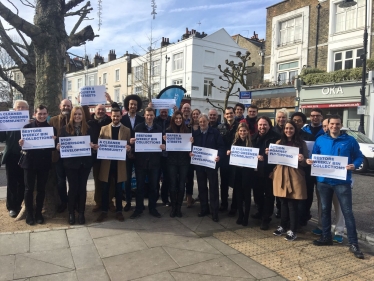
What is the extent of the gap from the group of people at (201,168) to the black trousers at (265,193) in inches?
0.7

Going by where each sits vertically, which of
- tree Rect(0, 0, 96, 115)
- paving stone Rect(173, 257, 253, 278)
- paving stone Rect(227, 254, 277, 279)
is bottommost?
paving stone Rect(227, 254, 277, 279)

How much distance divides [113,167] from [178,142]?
1.29 m

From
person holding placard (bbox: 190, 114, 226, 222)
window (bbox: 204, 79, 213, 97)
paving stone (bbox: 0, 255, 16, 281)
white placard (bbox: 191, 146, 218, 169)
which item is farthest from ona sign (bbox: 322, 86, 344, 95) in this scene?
paving stone (bbox: 0, 255, 16, 281)

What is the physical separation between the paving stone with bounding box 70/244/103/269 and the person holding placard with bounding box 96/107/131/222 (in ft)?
3.68

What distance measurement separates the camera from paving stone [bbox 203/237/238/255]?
451 cm

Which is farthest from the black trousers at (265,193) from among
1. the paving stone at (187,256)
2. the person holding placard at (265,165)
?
the paving stone at (187,256)

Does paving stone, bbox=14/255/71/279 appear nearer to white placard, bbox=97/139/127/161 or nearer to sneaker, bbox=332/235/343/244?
white placard, bbox=97/139/127/161

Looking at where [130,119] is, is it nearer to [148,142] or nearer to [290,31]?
[148,142]

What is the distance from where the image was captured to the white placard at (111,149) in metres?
5.49

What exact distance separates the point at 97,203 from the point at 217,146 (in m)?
2.65

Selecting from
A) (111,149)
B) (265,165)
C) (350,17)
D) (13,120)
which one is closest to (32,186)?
(13,120)

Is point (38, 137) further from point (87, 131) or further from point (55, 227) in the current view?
point (55, 227)

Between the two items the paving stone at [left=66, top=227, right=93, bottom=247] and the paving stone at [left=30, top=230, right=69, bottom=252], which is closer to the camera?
the paving stone at [left=30, top=230, right=69, bottom=252]

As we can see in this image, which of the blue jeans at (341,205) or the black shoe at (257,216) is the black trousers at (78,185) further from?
the blue jeans at (341,205)
